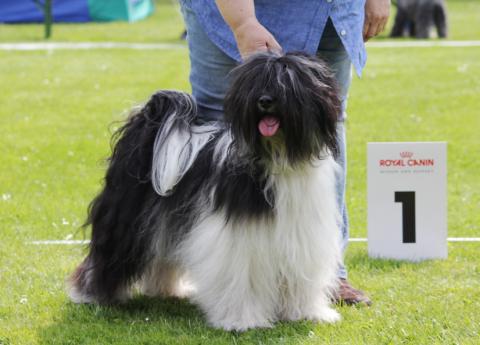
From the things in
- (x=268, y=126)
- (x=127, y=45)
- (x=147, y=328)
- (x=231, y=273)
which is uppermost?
(x=268, y=126)

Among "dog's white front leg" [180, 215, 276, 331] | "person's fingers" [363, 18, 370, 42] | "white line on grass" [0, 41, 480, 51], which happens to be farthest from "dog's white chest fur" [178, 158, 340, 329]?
"white line on grass" [0, 41, 480, 51]

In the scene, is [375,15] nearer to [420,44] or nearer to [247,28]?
[247,28]

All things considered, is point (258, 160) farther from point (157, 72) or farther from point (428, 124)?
point (157, 72)

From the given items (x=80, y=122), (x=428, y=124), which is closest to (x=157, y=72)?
(x=80, y=122)

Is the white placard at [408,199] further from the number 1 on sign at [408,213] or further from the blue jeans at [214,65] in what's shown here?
the blue jeans at [214,65]

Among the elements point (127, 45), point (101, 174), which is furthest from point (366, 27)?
point (127, 45)

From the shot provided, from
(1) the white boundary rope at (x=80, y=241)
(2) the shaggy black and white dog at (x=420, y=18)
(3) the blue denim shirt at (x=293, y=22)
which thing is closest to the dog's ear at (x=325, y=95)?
(3) the blue denim shirt at (x=293, y=22)

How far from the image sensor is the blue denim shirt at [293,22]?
11.3ft

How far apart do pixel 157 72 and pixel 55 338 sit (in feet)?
26.3

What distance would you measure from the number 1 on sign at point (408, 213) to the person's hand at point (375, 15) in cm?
93

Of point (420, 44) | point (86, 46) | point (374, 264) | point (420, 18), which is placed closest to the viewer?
point (374, 264)

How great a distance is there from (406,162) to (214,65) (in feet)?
4.10

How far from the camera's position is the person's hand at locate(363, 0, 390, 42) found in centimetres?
368

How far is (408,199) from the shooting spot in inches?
174
